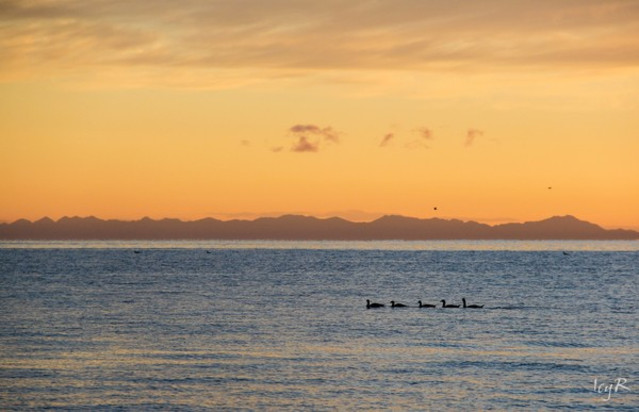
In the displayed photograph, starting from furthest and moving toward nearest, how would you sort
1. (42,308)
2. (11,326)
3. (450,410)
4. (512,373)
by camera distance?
(42,308), (11,326), (512,373), (450,410)

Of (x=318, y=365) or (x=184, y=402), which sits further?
(x=318, y=365)

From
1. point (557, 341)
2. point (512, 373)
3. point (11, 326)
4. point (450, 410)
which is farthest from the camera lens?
point (11, 326)

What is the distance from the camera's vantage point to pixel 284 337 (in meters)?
59.0

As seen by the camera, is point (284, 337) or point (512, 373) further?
point (284, 337)

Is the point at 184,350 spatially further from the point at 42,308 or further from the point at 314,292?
the point at 314,292

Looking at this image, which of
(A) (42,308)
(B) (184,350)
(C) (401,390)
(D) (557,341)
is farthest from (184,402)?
(A) (42,308)

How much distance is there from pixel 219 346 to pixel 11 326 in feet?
59.5

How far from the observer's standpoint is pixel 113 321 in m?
67.6

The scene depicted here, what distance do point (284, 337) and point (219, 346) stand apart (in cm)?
574

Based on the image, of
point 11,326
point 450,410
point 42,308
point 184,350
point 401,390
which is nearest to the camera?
point 450,410

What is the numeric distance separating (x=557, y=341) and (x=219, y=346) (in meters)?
21.7

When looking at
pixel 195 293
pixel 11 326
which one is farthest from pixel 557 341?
pixel 195 293

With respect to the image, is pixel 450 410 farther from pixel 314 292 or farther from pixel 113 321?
pixel 314 292

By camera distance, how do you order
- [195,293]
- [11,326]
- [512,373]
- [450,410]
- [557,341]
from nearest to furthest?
[450,410], [512,373], [557,341], [11,326], [195,293]
